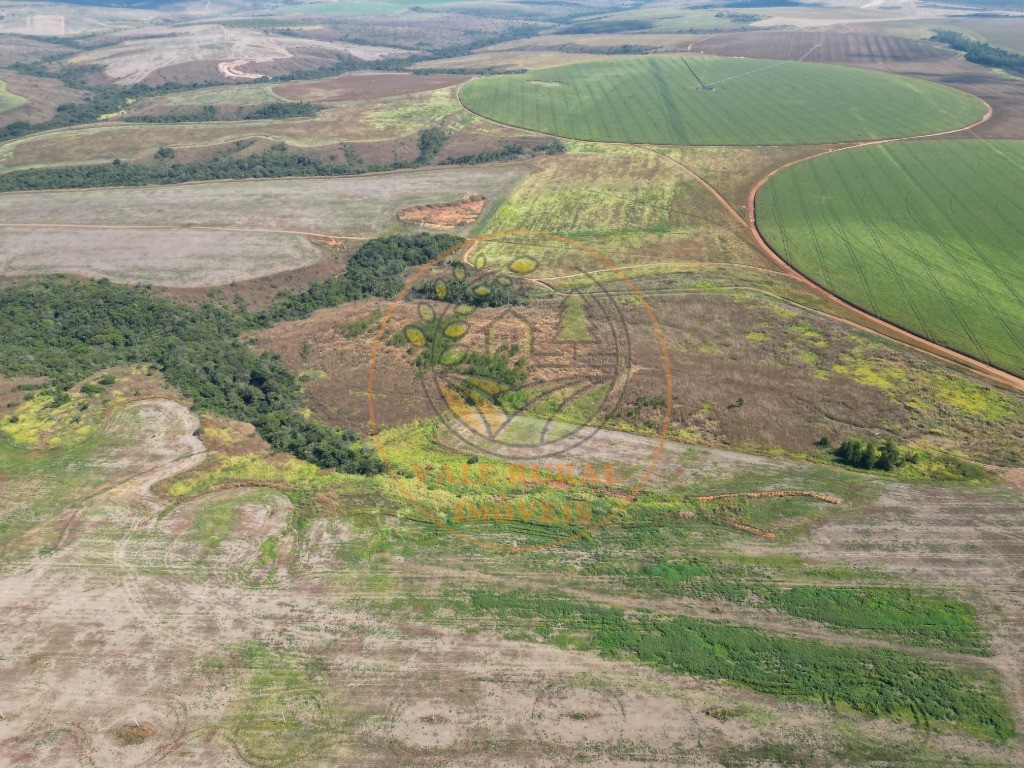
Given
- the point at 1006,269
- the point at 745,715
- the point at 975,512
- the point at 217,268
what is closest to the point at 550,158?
the point at 217,268

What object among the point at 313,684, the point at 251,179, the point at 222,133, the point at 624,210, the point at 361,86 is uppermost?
the point at 361,86

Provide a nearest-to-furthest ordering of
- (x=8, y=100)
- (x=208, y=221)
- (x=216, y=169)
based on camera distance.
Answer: (x=208, y=221)
(x=216, y=169)
(x=8, y=100)

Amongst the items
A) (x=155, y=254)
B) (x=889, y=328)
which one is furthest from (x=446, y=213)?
(x=889, y=328)

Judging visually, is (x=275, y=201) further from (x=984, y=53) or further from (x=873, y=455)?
(x=984, y=53)

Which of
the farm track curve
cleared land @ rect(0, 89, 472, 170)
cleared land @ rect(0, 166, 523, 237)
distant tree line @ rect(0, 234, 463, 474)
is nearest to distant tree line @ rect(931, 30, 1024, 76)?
the farm track curve

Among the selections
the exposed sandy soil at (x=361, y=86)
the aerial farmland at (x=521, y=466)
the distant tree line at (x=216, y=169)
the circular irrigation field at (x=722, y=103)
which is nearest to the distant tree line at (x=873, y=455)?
the aerial farmland at (x=521, y=466)

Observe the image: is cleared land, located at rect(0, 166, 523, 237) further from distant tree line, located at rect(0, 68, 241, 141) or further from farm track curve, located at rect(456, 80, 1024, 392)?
distant tree line, located at rect(0, 68, 241, 141)
